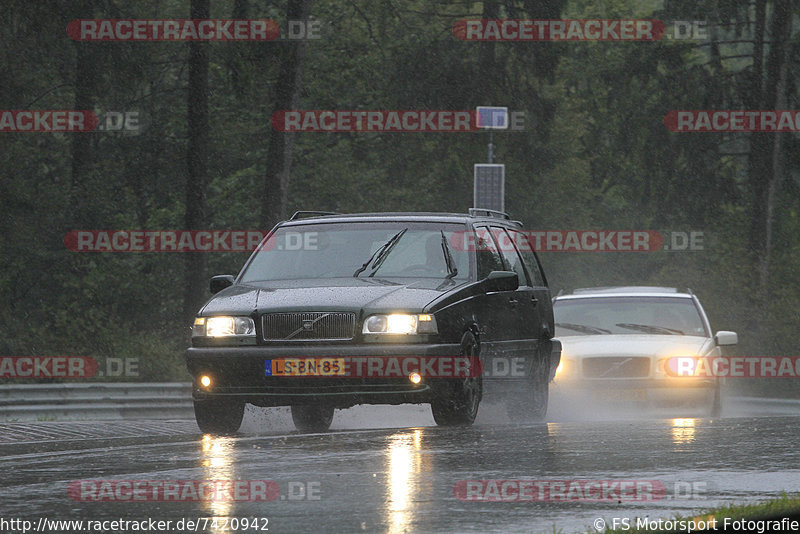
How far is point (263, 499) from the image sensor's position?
25.8ft

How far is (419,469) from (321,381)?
3065 mm

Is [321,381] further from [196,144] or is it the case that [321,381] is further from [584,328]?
[196,144]

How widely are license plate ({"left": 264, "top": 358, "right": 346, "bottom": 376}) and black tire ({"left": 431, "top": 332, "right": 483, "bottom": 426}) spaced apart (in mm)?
859

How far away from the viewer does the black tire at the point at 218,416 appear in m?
12.7

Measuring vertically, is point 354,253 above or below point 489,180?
below

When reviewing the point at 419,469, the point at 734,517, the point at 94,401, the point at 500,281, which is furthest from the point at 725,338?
the point at 734,517

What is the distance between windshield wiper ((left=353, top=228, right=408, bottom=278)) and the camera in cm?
1327

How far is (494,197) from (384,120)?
20128 millimetres

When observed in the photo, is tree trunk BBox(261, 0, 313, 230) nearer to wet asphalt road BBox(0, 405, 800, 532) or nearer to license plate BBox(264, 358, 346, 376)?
wet asphalt road BBox(0, 405, 800, 532)

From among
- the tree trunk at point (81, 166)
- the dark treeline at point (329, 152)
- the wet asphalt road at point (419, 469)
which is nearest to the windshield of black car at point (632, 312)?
the wet asphalt road at point (419, 469)

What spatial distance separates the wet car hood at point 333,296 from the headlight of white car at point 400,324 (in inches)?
2.4

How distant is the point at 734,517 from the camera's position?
6.95 metres

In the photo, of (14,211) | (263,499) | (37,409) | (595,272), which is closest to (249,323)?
(263,499)

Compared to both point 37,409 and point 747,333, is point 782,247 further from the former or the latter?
point 37,409
